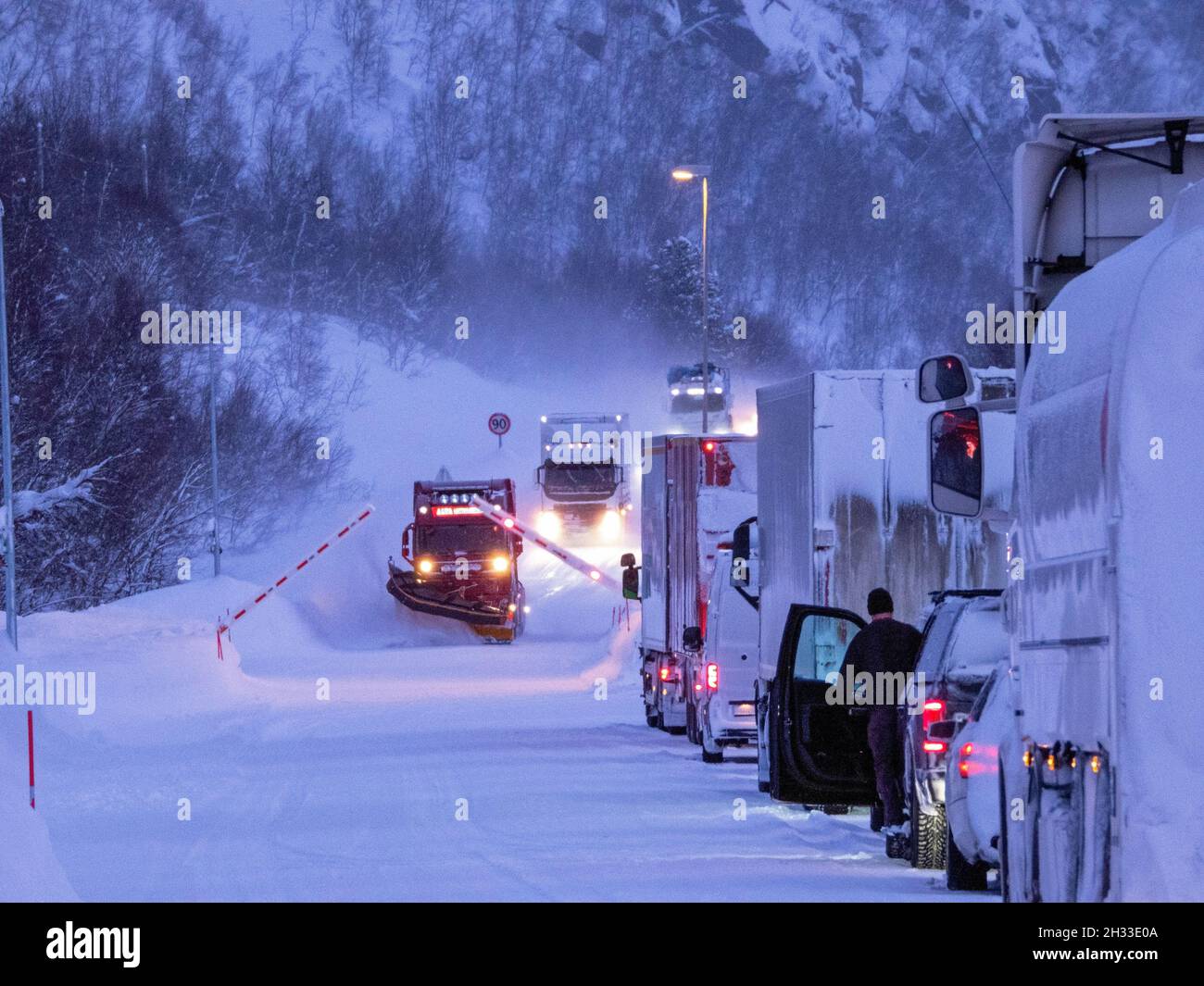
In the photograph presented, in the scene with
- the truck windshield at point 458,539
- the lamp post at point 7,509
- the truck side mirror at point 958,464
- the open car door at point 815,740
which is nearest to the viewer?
the truck side mirror at point 958,464

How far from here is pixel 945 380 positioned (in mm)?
9234

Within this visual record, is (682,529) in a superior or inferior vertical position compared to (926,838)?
superior

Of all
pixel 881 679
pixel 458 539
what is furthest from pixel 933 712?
pixel 458 539

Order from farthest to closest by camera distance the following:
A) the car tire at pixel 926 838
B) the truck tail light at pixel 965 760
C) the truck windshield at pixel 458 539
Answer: the truck windshield at pixel 458 539 < the car tire at pixel 926 838 < the truck tail light at pixel 965 760

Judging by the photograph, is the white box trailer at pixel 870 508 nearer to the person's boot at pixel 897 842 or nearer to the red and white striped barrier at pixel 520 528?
the person's boot at pixel 897 842

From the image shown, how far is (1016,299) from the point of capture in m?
9.86

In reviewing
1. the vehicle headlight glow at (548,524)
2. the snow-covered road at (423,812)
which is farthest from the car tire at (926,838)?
the vehicle headlight glow at (548,524)

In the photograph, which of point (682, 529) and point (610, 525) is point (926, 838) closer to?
point (682, 529)

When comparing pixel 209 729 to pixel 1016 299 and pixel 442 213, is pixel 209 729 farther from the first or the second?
pixel 442 213

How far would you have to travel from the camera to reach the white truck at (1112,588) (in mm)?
6164

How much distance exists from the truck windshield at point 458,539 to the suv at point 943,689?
34156mm

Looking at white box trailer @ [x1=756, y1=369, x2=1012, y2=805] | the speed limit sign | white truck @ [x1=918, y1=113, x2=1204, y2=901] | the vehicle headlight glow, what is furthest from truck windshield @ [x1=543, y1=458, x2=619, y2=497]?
white truck @ [x1=918, y1=113, x2=1204, y2=901]

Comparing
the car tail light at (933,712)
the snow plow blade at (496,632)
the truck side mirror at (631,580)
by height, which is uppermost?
the truck side mirror at (631,580)

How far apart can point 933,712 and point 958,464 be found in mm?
3647
